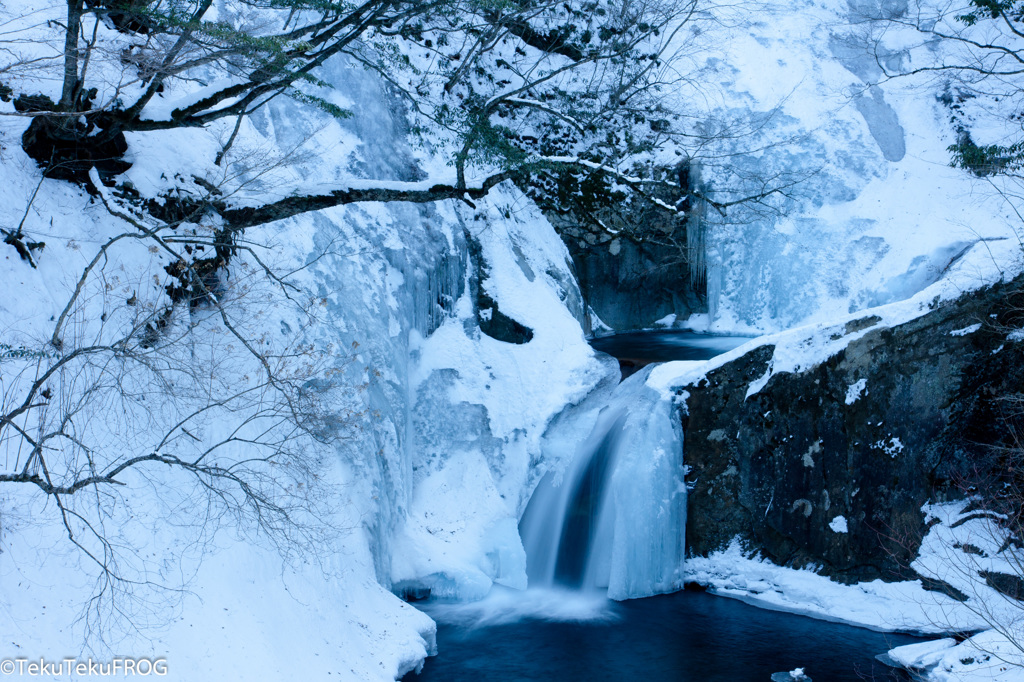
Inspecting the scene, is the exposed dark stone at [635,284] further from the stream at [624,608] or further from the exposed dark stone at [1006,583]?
the exposed dark stone at [1006,583]

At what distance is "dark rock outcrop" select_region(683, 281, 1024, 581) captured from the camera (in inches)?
335

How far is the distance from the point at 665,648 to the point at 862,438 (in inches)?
137

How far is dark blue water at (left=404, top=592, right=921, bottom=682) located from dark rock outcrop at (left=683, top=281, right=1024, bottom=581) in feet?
3.25

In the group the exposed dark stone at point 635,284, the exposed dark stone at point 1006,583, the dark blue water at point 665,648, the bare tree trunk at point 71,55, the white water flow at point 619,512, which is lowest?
the dark blue water at point 665,648

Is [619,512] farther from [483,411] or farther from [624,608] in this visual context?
[483,411]

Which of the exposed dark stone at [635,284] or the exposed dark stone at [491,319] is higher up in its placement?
the exposed dark stone at [635,284]

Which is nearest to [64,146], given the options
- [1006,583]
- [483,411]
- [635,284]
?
[483,411]

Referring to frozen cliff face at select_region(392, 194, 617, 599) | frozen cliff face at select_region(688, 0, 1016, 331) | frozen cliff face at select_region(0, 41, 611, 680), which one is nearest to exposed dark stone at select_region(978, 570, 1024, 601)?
frozen cliff face at select_region(392, 194, 617, 599)

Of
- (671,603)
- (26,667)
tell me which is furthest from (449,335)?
(26,667)

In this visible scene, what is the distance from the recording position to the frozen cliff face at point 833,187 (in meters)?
13.4

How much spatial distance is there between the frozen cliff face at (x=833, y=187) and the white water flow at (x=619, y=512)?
4689mm

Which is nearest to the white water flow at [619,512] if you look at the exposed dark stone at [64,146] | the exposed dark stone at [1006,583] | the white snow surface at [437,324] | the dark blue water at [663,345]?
the white snow surface at [437,324]

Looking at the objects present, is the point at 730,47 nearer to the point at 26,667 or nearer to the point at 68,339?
the point at 68,339

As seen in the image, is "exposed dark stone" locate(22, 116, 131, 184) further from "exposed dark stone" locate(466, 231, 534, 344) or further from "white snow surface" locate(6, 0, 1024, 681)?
"exposed dark stone" locate(466, 231, 534, 344)
